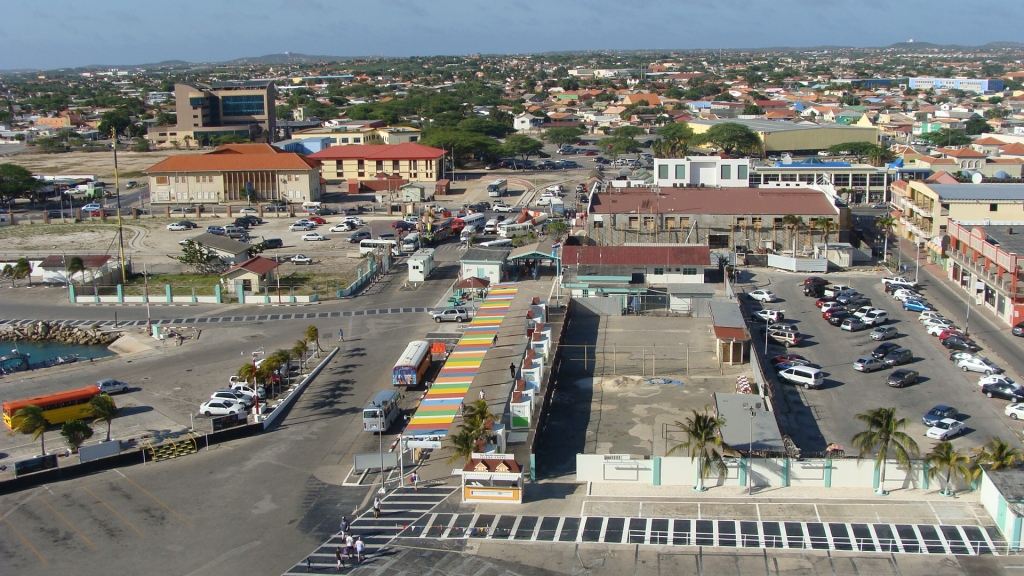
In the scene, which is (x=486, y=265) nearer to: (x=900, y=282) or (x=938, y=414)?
(x=900, y=282)

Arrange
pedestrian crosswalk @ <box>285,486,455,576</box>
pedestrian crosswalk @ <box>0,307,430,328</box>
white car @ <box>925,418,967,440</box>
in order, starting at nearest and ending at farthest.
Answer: pedestrian crosswalk @ <box>285,486,455,576</box> → white car @ <box>925,418,967,440</box> → pedestrian crosswalk @ <box>0,307,430,328</box>

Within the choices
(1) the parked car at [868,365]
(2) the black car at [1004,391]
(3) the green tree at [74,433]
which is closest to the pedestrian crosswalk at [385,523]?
(3) the green tree at [74,433]

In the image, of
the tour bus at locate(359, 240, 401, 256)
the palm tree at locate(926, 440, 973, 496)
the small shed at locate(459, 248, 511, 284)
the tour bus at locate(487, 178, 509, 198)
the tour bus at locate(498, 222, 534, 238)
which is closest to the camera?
the palm tree at locate(926, 440, 973, 496)

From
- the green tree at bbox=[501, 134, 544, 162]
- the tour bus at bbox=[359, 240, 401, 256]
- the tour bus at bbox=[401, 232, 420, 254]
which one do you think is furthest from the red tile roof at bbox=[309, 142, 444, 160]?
the tour bus at bbox=[359, 240, 401, 256]

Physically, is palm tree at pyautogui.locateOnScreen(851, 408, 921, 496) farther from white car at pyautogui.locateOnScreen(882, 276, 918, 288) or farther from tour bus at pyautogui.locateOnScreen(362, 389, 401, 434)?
white car at pyautogui.locateOnScreen(882, 276, 918, 288)

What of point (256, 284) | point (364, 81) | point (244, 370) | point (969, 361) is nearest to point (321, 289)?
point (256, 284)

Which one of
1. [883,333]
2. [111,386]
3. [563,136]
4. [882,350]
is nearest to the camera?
[111,386]

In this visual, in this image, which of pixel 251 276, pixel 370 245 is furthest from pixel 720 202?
pixel 251 276

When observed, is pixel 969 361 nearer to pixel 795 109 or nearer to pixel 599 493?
pixel 599 493
